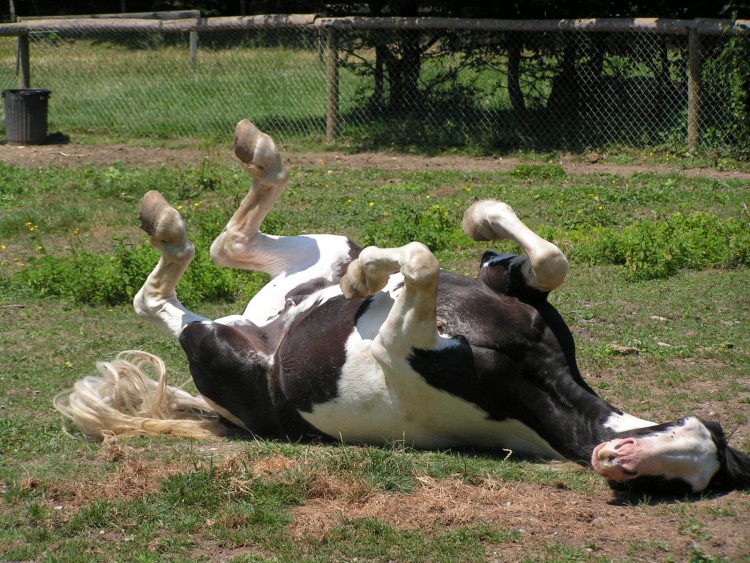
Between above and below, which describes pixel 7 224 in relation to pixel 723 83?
below

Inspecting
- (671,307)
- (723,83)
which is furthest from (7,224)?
(723,83)

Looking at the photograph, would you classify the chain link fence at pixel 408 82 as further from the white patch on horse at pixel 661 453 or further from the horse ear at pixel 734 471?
the white patch on horse at pixel 661 453

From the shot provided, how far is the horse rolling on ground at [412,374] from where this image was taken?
3756mm

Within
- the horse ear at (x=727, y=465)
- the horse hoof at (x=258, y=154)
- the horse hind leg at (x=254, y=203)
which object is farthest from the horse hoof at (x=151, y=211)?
the horse ear at (x=727, y=465)

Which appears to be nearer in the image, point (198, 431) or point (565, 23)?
point (198, 431)

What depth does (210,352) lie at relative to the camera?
4445 mm

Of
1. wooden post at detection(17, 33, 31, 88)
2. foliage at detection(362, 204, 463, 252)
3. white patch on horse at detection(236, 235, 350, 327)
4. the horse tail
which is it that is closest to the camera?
the horse tail

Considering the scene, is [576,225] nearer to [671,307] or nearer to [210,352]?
[671,307]

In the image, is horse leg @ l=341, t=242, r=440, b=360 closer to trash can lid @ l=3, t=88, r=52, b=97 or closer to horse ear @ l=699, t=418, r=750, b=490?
horse ear @ l=699, t=418, r=750, b=490

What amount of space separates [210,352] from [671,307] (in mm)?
3250

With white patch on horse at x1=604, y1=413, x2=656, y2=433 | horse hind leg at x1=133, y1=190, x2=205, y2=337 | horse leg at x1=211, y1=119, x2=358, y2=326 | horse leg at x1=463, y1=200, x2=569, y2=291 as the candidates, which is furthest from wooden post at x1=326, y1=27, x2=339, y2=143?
white patch on horse at x1=604, y1=413, x2=656, y2=433

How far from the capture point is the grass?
3.44m

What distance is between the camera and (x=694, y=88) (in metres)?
12.2

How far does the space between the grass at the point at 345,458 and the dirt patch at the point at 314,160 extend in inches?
109
